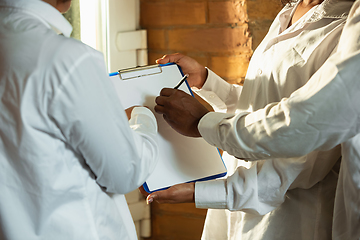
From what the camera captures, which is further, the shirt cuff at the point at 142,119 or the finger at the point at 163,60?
the finger at the point at 163,60

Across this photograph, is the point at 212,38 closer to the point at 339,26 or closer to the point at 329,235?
the point at 339,26

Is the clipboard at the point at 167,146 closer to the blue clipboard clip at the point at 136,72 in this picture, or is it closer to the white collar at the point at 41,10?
the blue clipboard clip at the point at 136,72

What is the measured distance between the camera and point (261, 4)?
1.14 meters

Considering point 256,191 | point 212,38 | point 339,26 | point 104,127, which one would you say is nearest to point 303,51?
point 339,26

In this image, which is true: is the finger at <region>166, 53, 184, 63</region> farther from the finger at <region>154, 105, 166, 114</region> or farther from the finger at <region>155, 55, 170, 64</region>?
the finger at <region>154, 105, 166, 114</region>

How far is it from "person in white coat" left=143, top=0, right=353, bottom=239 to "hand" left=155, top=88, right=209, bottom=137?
0.02 metres

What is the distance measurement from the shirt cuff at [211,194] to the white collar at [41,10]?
1.50 feet

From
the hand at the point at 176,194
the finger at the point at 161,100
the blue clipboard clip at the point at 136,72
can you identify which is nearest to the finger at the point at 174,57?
the blue clipboard clip at the point at 136,72

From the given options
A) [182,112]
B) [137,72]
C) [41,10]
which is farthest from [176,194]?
[41,10]

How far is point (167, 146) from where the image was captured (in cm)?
80

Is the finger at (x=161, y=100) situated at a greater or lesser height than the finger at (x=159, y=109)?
greater

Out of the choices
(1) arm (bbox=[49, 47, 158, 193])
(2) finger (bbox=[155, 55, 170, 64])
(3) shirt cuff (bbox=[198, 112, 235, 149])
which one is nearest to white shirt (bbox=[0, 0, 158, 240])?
(1) arm (bbox=[49, 47, 158, 193])

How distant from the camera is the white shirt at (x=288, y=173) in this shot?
2.29 ft

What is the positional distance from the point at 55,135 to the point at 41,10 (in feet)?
0.59
